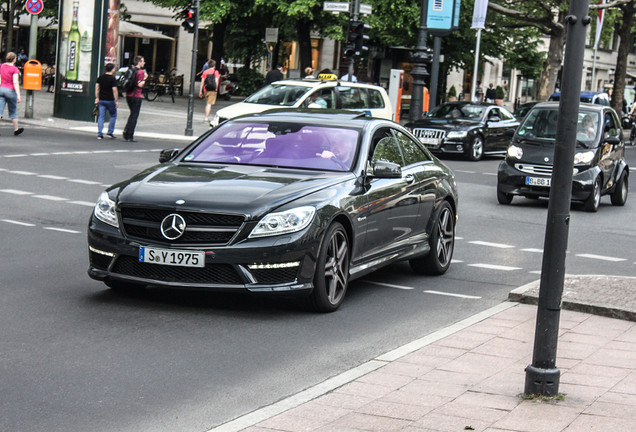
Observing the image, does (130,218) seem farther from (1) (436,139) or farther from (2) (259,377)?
(1) (436,139)

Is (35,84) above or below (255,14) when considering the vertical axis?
below

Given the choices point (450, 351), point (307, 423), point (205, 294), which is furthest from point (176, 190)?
point (307, 423)

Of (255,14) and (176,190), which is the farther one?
(255,14)

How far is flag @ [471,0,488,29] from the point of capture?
3339cm

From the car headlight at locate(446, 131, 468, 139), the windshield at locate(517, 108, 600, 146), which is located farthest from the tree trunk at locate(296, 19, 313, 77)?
the windshield at locate(517, 108, 600, 146)

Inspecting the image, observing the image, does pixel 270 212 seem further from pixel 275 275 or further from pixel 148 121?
pixel 148 121

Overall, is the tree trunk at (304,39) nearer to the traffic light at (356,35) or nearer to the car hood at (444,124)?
the traffic light at (356,35)

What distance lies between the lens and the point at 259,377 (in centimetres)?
577

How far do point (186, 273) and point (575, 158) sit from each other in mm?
10721

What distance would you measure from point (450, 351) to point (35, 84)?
22.1 meters

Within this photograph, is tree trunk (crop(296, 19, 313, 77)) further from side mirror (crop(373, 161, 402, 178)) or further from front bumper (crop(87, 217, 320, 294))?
front bumper (crop(87, 217, 320, 294))

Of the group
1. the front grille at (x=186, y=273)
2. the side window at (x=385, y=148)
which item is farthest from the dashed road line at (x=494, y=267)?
the front grille at (x=186, y=273)

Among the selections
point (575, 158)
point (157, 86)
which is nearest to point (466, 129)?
point (575, 158)

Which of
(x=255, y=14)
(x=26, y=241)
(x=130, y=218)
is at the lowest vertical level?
(x=26, y=241)
